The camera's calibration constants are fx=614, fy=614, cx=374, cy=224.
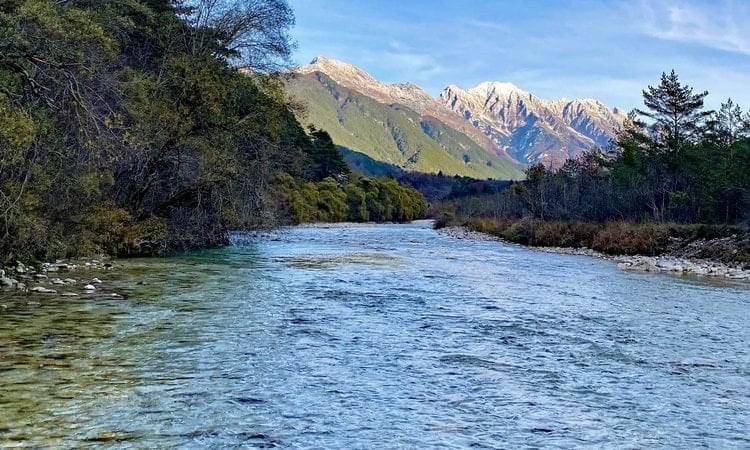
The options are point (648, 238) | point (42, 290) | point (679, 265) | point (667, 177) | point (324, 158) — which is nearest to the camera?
point (42, 290)

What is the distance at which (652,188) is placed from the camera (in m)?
53.8

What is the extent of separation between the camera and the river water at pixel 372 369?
663cm

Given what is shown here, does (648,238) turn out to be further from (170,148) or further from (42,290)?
(42,290)

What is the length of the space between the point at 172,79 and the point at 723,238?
29.7 metres

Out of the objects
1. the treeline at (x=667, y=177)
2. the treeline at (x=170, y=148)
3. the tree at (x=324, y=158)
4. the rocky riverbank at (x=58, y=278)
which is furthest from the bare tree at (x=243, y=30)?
the tree at (x=324, y=158)

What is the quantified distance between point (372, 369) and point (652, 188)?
50980mm

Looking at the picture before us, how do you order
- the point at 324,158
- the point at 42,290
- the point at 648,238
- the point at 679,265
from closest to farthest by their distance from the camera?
the point at 42,290 < the point at 679,265 < the point at 648,238 < the point at 324,158

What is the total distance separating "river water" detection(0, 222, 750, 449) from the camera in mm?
6633

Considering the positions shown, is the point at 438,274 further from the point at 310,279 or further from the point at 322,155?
the point at 322,155

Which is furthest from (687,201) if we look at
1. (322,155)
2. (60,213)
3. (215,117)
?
(322,155)

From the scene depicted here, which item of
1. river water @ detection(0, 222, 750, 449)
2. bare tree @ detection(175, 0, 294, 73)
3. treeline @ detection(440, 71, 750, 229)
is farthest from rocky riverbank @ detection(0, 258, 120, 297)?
treeline @ detection(440, 71, 750, 229)

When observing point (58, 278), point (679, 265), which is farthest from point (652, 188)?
point (58, 278)

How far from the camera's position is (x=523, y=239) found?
48.6 m

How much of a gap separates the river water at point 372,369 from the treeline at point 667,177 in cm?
3064
